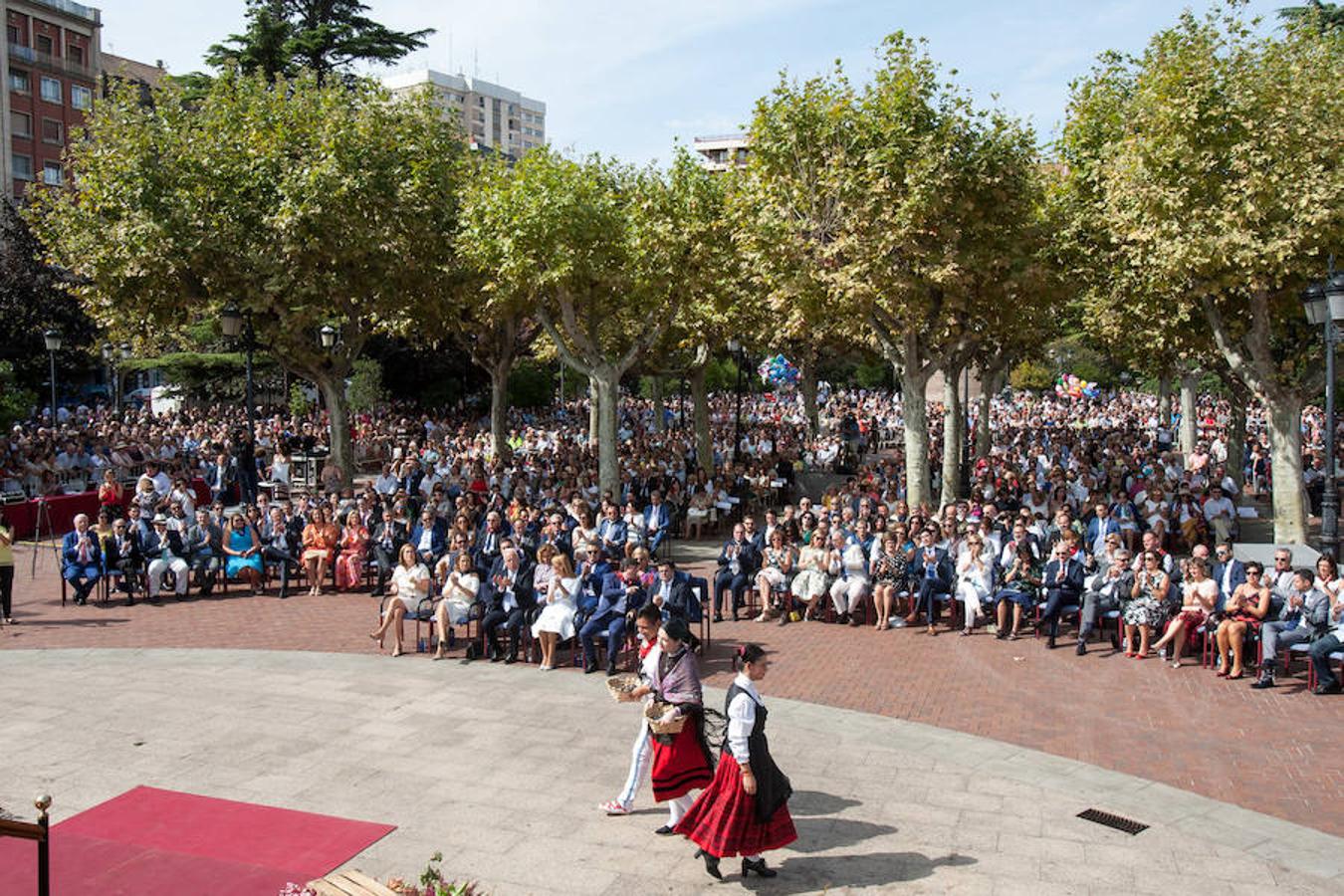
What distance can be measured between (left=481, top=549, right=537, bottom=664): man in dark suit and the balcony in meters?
63.5

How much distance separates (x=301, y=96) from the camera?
80.9ft

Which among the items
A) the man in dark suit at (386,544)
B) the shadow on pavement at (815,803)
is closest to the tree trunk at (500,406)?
the man in dark suit at (386,544)

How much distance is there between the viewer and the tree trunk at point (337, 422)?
2670 cm

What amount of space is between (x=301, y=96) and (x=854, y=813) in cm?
2160

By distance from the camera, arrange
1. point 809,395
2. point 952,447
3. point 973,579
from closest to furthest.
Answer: point 973,579
point 952,447
point 809,395

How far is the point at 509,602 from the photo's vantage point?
13.8 meters

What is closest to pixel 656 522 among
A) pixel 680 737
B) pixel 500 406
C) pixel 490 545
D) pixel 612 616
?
pixel 490 545

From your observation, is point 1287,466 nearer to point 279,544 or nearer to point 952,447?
point 952,447

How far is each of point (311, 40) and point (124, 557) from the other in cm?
2851

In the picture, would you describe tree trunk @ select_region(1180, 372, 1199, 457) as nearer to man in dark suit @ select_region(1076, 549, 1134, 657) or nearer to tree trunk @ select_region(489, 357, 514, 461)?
tree trunk @ select_region(489, 357, 514, 461)

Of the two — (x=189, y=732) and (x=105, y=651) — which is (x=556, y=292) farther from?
(x=189, y=732)

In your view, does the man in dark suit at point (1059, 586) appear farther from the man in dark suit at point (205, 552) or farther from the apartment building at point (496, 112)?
the apartment building at point (496, 112)

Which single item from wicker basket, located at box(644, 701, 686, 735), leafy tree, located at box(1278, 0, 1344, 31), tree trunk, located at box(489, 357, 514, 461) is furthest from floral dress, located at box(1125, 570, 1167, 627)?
leafy tree, located at box(1278, 0, 1344, 31)

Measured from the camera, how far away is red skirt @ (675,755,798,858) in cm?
722
